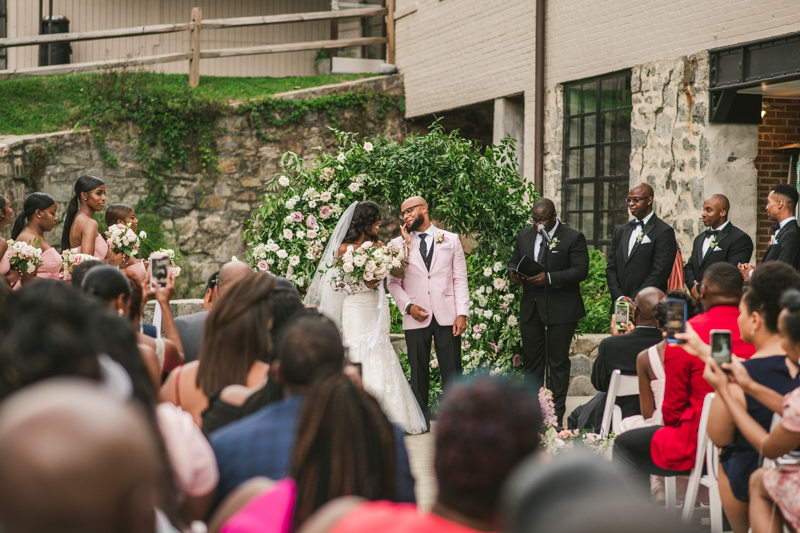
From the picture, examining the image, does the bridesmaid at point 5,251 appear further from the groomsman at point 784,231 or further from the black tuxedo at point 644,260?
the groomsman at point 784,231

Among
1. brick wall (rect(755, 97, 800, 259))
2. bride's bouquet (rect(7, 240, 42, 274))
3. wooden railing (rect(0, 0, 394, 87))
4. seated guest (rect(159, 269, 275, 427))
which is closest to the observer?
seated guest (rect(159, 269, 275, 427))

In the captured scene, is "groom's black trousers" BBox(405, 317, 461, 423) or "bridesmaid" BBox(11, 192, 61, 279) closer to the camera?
"bridesmaid" BBox(11, 192, 61, 279)

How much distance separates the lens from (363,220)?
7.51 meters

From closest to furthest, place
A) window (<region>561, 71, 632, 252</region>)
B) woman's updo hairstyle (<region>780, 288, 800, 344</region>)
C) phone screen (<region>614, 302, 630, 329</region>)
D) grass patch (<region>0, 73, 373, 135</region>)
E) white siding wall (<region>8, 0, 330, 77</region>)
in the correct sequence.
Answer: woman's updo hairstyle (<region>780, 288, 800, 344</region>)
phone screen (<region>614, 302, 630, 329</region>)
window (<region>561, 71, 632, 252</region>)
grass patch (<region>0, 73, 373, 135</region>)
white siding wall (<region>8, 0, 330, 77</region>)

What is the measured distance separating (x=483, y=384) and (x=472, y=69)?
11.8 metres

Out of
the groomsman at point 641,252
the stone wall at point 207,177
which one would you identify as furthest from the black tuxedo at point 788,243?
the stone wall at point 207,177

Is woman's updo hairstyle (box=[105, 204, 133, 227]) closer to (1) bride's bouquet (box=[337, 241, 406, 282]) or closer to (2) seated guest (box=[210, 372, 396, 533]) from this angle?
(1) bride's bouquet (box=[337, 241, 406, 282])

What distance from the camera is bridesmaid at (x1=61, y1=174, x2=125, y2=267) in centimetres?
710

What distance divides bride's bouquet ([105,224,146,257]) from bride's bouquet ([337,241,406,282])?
1789 mm

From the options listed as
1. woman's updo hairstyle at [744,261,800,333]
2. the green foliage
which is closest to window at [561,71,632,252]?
the green foliage

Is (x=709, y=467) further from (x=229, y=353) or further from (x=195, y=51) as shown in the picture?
(x=195, y=51)

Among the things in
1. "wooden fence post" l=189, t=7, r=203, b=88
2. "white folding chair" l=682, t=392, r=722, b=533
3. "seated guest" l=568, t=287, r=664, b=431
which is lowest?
"white folding chair" l=682, t=392, r=722, b=533

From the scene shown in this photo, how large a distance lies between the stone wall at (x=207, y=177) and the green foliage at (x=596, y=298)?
17.4 ft

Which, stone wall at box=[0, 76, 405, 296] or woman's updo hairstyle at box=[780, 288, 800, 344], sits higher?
stone wall at box=[0, 76, 405, 296]
